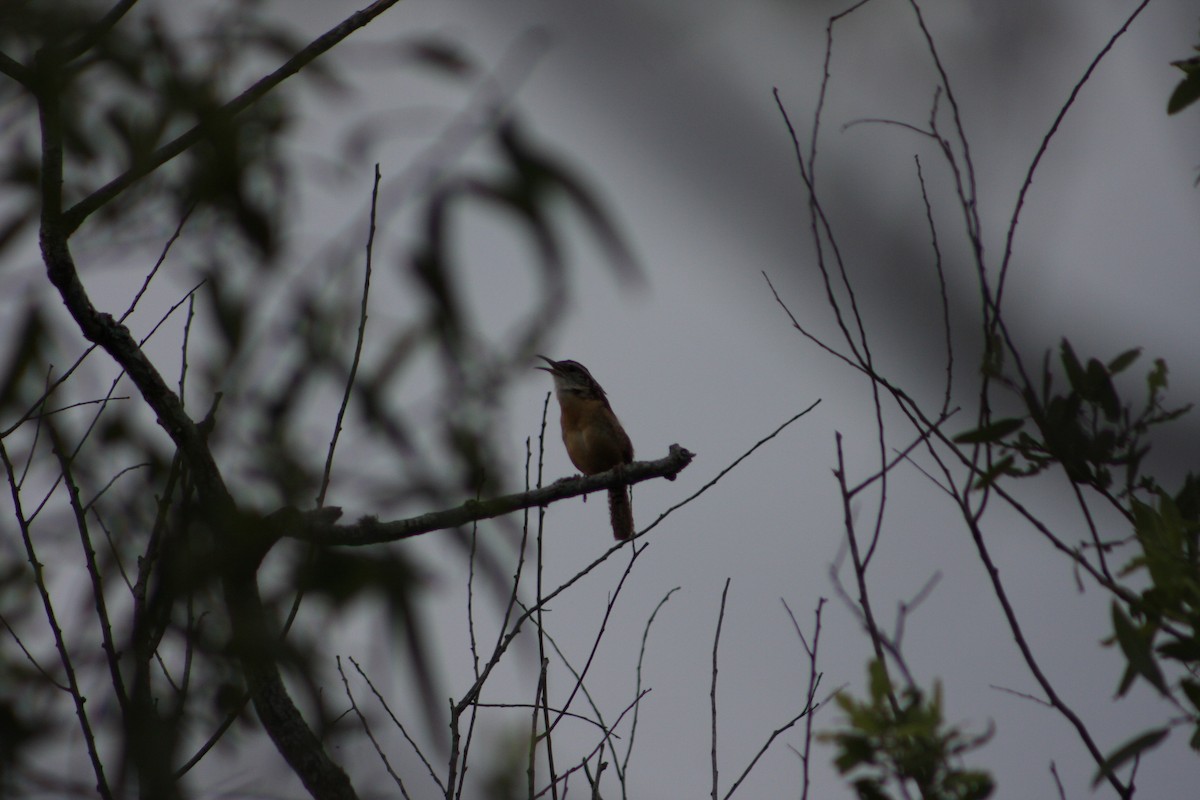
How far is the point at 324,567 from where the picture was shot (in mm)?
2377

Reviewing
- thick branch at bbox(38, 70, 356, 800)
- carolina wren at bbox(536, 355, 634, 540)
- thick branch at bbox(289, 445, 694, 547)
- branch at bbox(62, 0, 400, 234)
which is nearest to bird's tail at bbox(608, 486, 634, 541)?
carolina wren at bbox(536, 355, 634, 540)

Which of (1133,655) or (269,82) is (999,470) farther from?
(269,82)

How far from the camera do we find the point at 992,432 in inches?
106

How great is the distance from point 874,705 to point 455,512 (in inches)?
55.2

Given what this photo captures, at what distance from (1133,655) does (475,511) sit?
1269 millimetres

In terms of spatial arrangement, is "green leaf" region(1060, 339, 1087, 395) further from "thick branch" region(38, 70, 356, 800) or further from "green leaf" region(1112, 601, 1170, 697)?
"thick branch" region(38, 70, 356, 800)

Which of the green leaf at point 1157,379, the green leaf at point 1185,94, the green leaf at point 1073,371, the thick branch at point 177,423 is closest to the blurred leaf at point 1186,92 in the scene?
the green leaf at point 1185,94

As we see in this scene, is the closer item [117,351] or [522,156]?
[522,156]

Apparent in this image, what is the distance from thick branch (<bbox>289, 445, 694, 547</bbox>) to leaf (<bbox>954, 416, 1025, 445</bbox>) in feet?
3.37

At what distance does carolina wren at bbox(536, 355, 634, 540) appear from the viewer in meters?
7.23

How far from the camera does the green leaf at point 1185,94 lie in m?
2.92

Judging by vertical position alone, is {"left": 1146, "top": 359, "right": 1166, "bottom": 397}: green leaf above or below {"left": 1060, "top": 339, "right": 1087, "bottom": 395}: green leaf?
below

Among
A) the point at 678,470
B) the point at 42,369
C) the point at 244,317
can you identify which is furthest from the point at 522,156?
the point at 678,470

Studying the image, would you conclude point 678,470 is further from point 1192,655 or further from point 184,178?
point 1192,655
